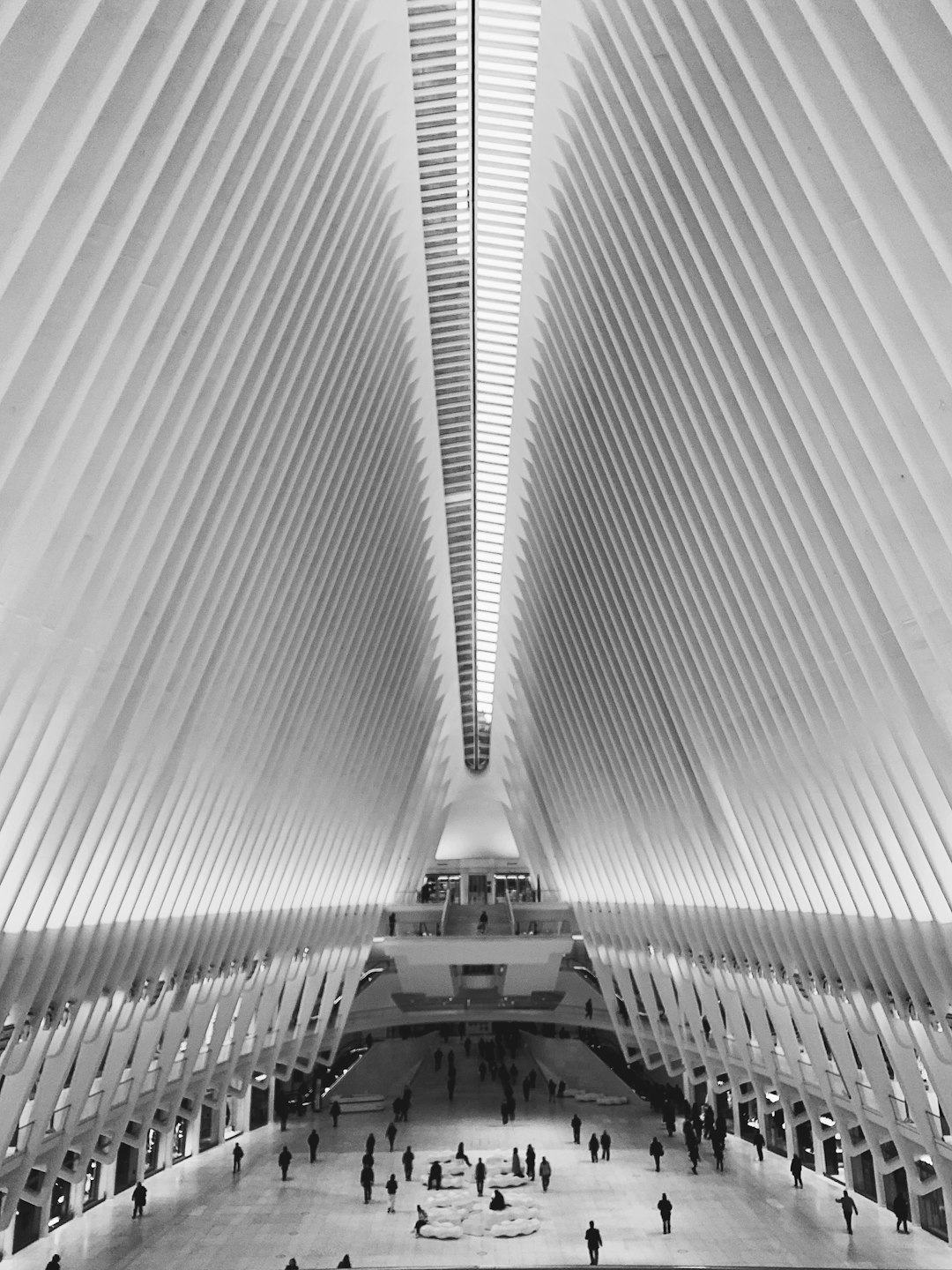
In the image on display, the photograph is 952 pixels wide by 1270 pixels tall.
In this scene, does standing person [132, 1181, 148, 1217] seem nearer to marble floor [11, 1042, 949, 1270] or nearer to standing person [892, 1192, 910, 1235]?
marble floor [11, 1042, 949, 1270]

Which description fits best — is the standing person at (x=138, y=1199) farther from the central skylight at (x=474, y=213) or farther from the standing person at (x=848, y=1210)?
the central skylight at (x=474, y=213)

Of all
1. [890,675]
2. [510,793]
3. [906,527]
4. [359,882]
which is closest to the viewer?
[906,527]

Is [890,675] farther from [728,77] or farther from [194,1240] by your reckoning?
[194,1240]

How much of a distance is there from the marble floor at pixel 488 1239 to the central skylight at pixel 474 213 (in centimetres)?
1441

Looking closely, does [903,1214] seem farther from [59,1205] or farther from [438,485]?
[438,485]

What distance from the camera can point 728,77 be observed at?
9.08m

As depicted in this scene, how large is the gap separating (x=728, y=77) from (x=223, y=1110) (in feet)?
89.5

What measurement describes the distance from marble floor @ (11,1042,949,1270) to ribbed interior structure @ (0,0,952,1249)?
5.20 ft

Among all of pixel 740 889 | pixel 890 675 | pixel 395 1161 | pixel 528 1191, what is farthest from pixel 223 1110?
pixel 890 675

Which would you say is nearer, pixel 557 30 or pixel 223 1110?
pixel 557 30

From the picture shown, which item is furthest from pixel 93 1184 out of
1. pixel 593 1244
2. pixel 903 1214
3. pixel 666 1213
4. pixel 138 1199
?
pixel 903 1214

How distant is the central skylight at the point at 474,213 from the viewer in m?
12.5

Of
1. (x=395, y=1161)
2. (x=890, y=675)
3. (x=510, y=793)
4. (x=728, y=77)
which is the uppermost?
(x=510, y=793)

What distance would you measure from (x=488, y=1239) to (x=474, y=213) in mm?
16518
